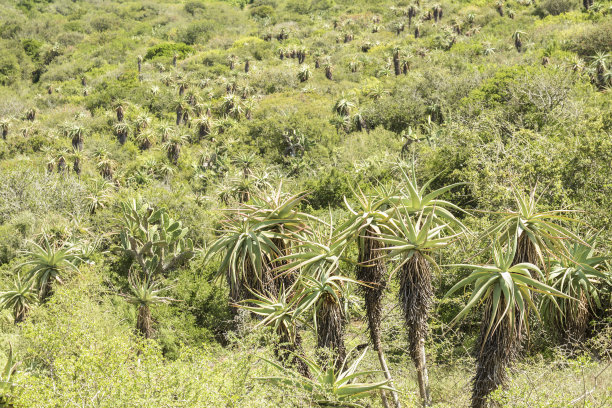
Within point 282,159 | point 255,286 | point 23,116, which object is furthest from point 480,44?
point 23,116

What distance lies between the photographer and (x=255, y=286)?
9.47m

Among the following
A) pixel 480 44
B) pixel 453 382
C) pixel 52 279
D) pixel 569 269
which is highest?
pixel 480 44

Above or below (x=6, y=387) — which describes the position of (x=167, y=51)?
above

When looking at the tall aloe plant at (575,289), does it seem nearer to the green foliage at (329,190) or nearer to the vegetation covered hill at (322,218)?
the vegetation covered hill at (322,218)

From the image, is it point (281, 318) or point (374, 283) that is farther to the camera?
point (281, 318)

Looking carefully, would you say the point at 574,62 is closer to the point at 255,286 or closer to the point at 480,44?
the point at 480,44

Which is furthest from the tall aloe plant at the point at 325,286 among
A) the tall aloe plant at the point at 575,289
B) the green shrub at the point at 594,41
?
Answer: the green shrub at the point at 594,41

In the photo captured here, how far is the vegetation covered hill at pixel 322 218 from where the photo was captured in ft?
25.1

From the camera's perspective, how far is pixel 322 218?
1706cm

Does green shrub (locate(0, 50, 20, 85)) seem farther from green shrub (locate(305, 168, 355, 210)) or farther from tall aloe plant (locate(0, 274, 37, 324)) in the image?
tall aloe plant (locate(0, 274, 37, 324))

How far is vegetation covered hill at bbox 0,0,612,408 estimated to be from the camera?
7652 millimetres

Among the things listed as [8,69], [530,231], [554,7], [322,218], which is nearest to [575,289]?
[530,231]

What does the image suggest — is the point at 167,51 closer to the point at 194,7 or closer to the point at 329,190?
the point at 194,7

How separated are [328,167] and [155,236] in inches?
654
